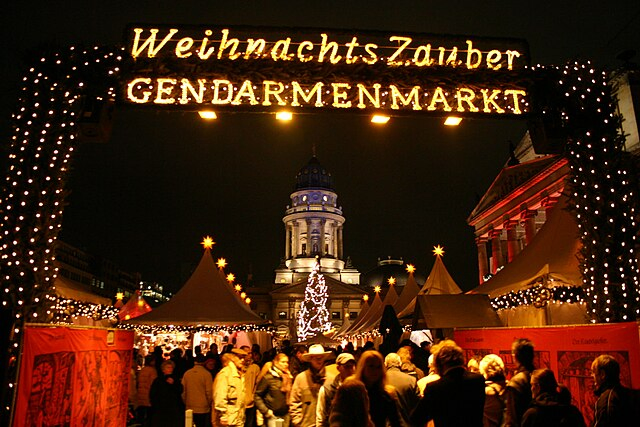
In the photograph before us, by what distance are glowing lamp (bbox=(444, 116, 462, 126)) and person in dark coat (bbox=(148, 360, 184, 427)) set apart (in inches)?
248

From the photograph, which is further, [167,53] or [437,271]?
[437,271]

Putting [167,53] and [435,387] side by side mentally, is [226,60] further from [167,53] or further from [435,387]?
[435,387]

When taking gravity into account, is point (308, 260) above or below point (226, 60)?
above

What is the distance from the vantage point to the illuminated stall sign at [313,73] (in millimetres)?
8883

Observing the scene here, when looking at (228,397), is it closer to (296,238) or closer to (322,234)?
(322,234)

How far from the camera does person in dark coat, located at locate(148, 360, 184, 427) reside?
8.90 m

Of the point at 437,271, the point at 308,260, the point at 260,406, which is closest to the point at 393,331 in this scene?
the point at 437,271

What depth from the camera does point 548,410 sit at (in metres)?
4.55

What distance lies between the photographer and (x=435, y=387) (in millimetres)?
4918

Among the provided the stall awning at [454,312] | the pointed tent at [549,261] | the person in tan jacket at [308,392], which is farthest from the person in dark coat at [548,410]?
the stall awning at [454,312]

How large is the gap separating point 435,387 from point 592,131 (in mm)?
5842

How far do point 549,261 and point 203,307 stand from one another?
412 inches

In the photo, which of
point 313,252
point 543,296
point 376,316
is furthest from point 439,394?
point 313,252

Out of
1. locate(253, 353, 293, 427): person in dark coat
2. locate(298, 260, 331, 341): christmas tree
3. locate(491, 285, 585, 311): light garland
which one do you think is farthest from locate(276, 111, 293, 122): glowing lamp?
locate(298, 260, 331, 341): christmas tree
